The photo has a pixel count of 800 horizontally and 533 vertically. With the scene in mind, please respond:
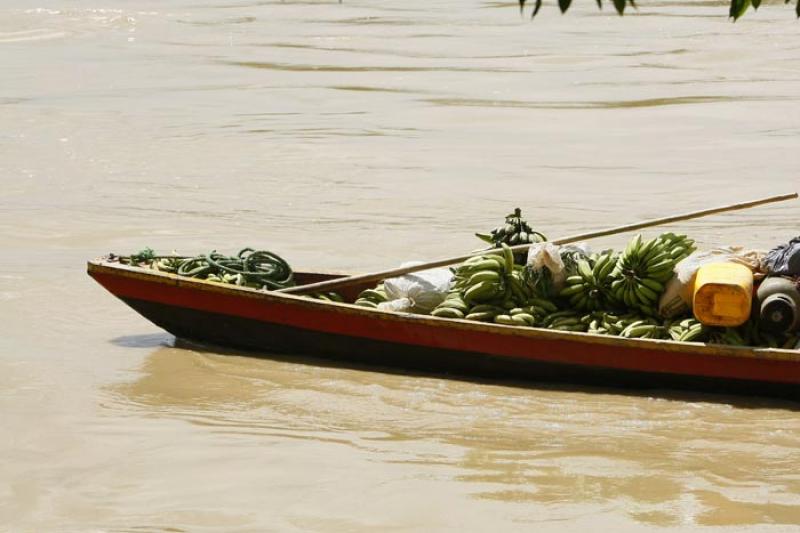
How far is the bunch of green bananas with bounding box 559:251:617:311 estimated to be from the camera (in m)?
7.31

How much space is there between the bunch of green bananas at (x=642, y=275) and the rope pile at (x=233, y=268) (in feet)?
6.10

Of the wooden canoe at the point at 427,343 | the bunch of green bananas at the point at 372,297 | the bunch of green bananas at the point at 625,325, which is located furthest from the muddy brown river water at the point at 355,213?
the bunch of green bananas at the point at 372,297

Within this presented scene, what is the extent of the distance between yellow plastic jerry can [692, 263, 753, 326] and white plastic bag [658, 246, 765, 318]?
18 cm

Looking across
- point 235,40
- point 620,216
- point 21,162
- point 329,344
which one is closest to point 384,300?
point 329,344

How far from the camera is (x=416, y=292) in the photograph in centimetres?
765

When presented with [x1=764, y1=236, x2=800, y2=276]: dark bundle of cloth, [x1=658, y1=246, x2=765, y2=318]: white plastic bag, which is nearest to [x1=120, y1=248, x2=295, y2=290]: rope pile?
[x1=658, y1=246, x2=765, y2=318]: white plastic bag

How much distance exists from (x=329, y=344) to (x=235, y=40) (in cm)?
1707

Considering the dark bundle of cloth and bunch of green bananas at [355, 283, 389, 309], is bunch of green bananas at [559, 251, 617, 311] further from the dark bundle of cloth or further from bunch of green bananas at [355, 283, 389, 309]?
bunch of green bananas at [355, 283, 389, 309]

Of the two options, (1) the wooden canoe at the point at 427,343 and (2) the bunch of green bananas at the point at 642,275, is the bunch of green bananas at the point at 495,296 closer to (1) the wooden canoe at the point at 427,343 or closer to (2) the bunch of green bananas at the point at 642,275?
(1) the wooden canoe at the point at 427,343

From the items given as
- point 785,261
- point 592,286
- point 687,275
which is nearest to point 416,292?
point 592,286

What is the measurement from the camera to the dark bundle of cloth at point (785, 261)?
6.86 meters

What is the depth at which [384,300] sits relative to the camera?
794 centimetres

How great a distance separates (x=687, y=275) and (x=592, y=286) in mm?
497

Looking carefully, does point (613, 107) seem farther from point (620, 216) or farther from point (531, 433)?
point (531, 433)
